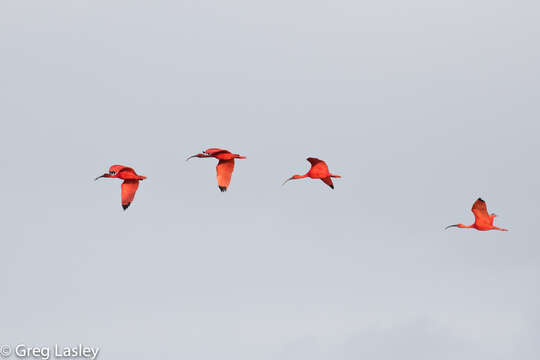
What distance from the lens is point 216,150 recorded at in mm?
70688

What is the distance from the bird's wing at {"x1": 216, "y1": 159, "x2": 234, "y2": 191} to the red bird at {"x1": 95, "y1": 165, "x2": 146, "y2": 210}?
18.7ft

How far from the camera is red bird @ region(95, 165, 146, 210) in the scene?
6962cm

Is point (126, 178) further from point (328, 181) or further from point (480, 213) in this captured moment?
point (480, 213)

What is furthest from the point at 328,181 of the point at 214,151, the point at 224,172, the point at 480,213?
the point at 480,213

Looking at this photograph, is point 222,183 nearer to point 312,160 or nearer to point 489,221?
point 312,160

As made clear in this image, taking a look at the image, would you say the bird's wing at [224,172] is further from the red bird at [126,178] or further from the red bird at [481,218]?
the red bird at [481,218]

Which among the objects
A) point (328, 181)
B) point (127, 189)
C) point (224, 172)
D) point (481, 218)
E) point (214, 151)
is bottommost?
point (481, 218)

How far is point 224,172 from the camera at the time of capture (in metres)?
71.8

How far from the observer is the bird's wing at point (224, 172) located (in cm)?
7150

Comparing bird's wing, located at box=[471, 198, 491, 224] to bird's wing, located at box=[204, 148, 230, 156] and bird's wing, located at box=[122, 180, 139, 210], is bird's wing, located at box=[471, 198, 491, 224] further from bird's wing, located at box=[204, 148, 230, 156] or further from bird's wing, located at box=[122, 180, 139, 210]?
bird's wing, located at box=[122, 180, 139, 210]

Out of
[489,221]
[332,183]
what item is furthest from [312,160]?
[489,221]

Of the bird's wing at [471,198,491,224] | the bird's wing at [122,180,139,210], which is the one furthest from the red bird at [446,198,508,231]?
the bird's wing at [122,180,139,210]

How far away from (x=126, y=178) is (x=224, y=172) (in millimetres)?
6824

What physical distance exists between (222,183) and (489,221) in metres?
18.4
